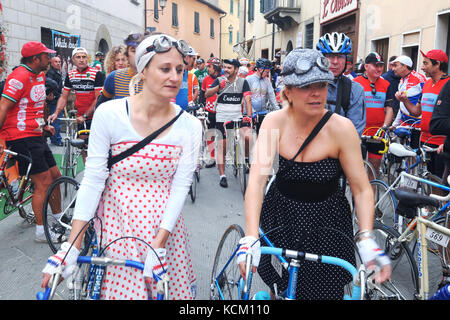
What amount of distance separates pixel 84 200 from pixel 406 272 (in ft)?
7.67

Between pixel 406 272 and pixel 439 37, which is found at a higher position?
pixel 439 37

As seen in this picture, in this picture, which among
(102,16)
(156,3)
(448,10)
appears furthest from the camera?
(156,3)

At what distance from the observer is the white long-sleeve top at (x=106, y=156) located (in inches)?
82.8

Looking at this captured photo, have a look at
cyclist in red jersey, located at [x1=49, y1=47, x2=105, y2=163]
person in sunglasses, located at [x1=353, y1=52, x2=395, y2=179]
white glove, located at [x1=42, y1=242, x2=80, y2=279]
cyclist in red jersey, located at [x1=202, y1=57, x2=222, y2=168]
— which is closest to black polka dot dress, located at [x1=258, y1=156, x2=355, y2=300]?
white glove, located at [x1=42, y1=242, x2=80, y2=279]

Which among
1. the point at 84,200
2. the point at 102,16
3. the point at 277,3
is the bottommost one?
the point at 84,200

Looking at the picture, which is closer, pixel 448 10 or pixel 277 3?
pixel 448 10

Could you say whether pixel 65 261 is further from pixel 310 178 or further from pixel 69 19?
pixel 69 19

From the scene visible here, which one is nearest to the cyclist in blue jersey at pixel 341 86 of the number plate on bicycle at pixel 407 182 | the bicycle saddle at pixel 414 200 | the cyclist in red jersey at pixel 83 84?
the number plate on bicycle at pixel 407 182

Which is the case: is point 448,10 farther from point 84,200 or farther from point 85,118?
point 84,200

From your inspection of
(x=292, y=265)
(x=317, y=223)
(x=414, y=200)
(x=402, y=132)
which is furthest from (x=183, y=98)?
(x=292, y=265)

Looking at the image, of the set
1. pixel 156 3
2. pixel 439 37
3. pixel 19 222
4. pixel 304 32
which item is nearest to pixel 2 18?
pixel 19 222

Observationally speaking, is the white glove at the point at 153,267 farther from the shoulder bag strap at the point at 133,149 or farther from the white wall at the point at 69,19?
the white wall at the point at 69,19

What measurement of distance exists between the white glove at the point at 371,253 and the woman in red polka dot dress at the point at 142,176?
2.87ft

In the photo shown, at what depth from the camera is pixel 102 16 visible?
17844 mm
